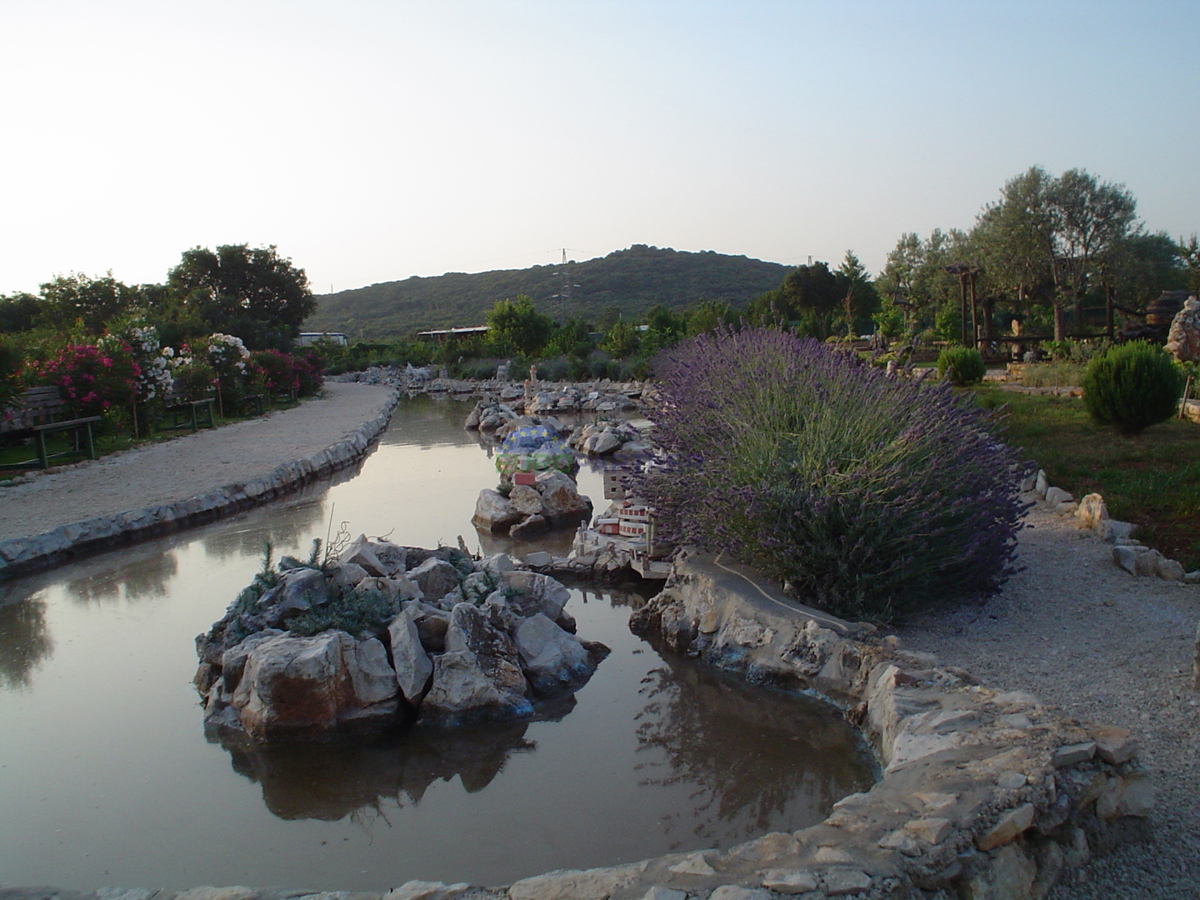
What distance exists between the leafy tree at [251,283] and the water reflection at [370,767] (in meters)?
35.3

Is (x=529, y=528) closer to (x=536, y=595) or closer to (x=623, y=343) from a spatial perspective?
(x=536, y=595)

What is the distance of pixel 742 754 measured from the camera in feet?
13.5

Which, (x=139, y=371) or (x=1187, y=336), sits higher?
(x=139, y=371)

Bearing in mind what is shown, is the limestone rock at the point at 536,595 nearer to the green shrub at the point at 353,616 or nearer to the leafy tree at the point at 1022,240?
the green shrub at the point at 353,616

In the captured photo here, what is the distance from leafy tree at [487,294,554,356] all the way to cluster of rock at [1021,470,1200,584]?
34.9 m

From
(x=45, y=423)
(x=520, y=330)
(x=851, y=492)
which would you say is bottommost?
(x=851, y=492)

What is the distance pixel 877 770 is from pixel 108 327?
18.6 m

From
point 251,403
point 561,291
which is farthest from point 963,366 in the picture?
point 561,291

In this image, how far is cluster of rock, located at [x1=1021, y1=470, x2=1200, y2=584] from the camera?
5.40m

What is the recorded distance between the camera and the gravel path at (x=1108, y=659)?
107 inches

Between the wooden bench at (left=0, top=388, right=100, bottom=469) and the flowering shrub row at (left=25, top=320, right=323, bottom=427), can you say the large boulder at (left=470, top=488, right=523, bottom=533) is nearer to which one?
the wooden bench at (left=0, top=388, right=100, bottom=469)

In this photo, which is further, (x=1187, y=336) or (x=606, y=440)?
(x=606, y=440)

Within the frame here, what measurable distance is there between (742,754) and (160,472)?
1070 centimetres

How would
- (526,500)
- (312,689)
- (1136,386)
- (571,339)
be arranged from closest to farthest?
(312,689) < (1136,386) < (526,500) < (571,339)
